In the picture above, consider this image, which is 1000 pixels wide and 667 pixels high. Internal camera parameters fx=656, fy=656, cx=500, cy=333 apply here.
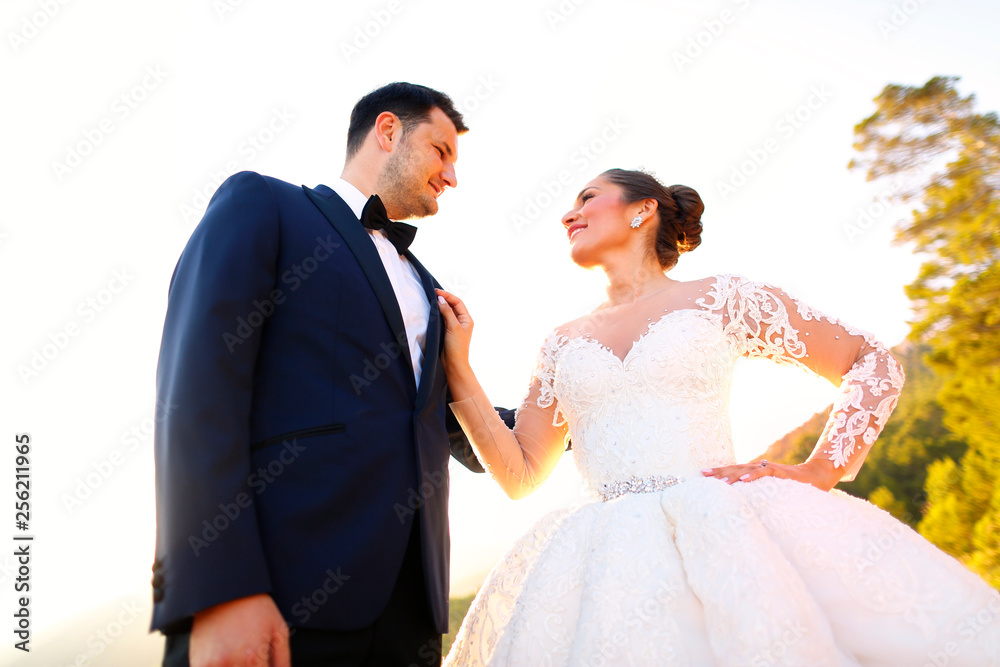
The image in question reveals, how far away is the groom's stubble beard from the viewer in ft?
9.13

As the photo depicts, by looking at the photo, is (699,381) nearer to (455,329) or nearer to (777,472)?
(777,472)

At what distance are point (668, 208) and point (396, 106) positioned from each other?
1.61 meters

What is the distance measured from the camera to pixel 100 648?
301cm

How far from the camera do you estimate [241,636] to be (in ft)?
5.28

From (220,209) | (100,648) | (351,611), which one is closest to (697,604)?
(351,611)

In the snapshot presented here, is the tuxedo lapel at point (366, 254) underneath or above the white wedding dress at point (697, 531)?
above

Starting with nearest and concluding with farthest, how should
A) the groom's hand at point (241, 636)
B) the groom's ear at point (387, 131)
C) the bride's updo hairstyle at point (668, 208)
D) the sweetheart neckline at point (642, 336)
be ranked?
the groom's hand at point (241, 636)
the groom's ear at point (387, 131)
the sweetheart neckline at point (642, 336)
the bride's updo hairstyle at point (668, 208)

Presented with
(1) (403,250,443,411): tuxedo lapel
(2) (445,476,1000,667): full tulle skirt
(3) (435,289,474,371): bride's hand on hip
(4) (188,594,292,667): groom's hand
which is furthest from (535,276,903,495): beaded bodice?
(4) (188,594,292,667): groom's hand

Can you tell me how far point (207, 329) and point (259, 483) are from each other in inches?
18.2

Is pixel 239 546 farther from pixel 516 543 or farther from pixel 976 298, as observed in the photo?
pixel 976 298

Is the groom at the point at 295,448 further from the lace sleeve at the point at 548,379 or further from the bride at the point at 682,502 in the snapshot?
the lace sleeve at the point at 548,379

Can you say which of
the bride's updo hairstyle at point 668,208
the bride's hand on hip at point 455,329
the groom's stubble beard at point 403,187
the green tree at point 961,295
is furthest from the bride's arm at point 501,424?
the green tree at point 961,295

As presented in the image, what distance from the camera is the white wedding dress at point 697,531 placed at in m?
1.91

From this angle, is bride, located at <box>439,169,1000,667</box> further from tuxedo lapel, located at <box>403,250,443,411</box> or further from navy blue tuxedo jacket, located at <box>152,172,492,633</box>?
navy blue tuxedo jacket, located at <box>152,172,492,633</box>
